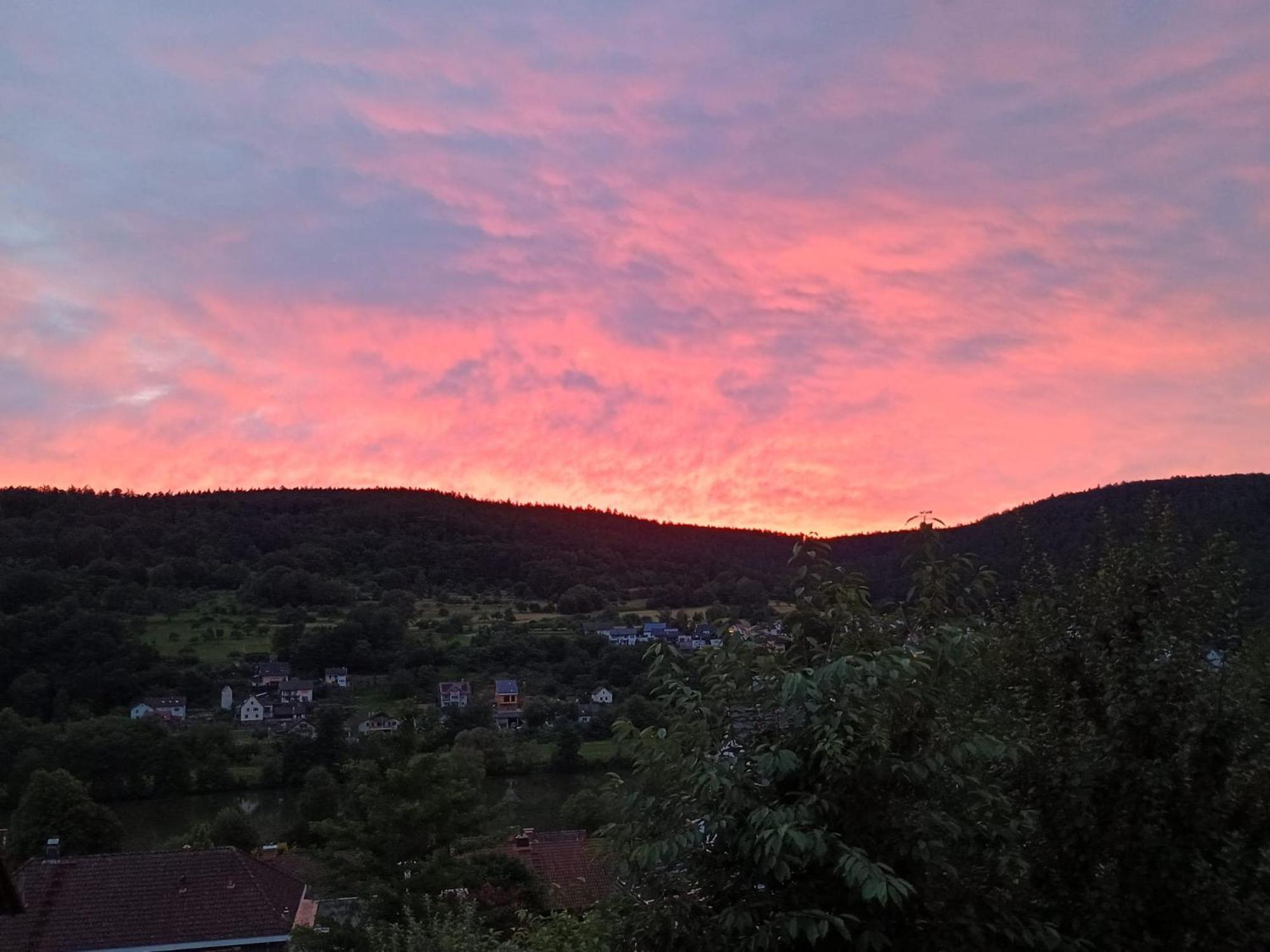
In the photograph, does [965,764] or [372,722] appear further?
[372,722]

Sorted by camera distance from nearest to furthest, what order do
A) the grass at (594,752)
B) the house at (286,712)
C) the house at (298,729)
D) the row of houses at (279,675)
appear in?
the grass at (594,752) < the house at (298,729) < the house at (286,712) < the row of houses at (279,675)

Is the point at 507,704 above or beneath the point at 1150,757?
beneath

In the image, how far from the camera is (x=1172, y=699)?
13.8 ft

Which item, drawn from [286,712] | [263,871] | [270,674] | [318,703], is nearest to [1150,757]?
[263,871]

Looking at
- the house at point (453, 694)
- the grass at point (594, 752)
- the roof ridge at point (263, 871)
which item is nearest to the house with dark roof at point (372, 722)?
the house at point (453, 694)

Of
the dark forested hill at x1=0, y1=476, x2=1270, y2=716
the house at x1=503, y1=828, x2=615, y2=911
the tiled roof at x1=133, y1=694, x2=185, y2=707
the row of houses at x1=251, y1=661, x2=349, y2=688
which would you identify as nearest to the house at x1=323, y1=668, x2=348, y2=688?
the row of houses at x1=251, y1=661, x2=349, y2=688

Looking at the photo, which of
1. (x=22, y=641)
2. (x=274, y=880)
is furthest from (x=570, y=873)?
(x=22, y=641)

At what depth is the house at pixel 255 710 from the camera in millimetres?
64625

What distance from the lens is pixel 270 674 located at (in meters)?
73.4

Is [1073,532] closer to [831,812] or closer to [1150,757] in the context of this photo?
[1150,757]

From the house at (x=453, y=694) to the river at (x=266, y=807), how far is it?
16.0m

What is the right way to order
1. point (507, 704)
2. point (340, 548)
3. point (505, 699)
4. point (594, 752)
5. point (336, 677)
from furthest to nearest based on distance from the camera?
1. point (340, 548)
2. point (336, 677)
3. point (505, 699)
4. point (507, 704)
5. point (594, 752)

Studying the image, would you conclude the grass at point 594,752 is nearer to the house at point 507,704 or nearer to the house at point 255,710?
the house at point 507,704

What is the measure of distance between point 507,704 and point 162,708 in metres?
21.3
